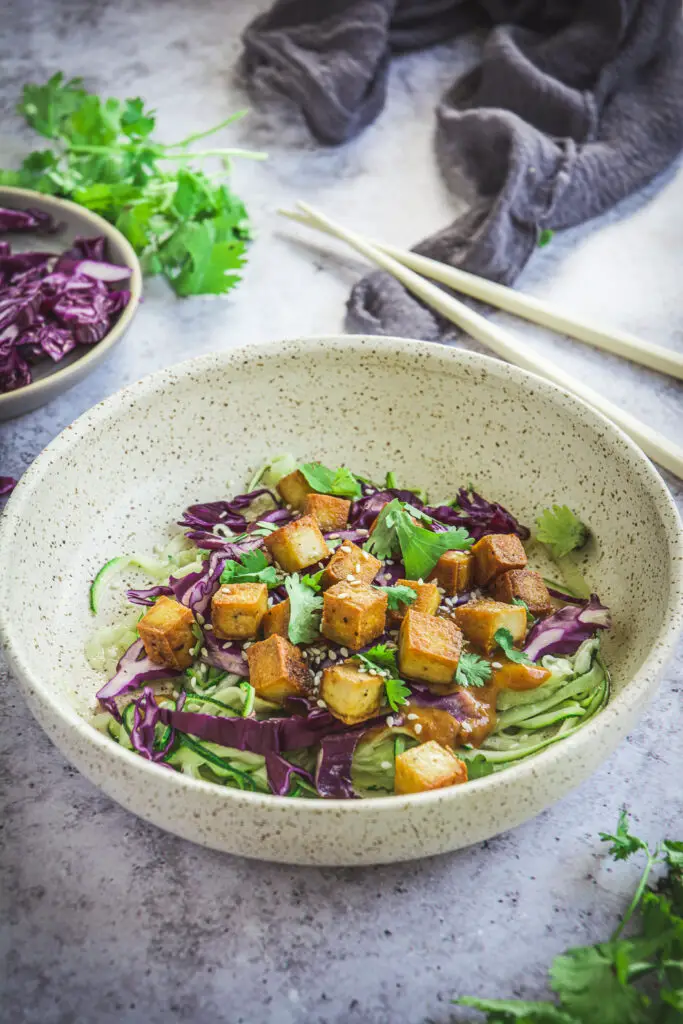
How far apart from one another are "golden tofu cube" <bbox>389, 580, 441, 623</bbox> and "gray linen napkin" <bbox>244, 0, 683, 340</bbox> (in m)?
1.28

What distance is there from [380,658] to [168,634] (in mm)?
400

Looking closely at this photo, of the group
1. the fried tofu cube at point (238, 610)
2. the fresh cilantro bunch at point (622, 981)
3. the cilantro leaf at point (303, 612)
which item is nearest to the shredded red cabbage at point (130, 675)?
the fried tofu cube at point (238, 610)

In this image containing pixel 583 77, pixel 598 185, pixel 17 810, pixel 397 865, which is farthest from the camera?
pixel 583 77

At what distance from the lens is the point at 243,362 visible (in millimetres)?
2260

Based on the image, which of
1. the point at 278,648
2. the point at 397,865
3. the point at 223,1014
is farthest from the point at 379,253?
the point at 223,1014

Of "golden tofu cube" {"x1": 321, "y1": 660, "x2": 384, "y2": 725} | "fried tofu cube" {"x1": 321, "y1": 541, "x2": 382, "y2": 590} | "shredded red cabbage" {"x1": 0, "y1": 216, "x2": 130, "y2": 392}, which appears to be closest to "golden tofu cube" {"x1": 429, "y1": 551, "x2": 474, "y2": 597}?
"fried tofu cube" {"x1": 321, "y1": 541, "x2": 382, "y2": 590}

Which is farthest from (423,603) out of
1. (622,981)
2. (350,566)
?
(622,981)

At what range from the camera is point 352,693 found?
165 centimetres

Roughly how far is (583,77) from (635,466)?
2.30m

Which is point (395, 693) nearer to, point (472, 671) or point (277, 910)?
point (472, 671)

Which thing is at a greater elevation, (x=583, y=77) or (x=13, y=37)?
(x=583, y=77)

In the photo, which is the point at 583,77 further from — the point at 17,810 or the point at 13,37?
the point at 17,810

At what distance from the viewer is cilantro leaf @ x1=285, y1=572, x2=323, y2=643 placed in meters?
1.80

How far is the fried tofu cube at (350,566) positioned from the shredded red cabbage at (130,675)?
0.35 m
